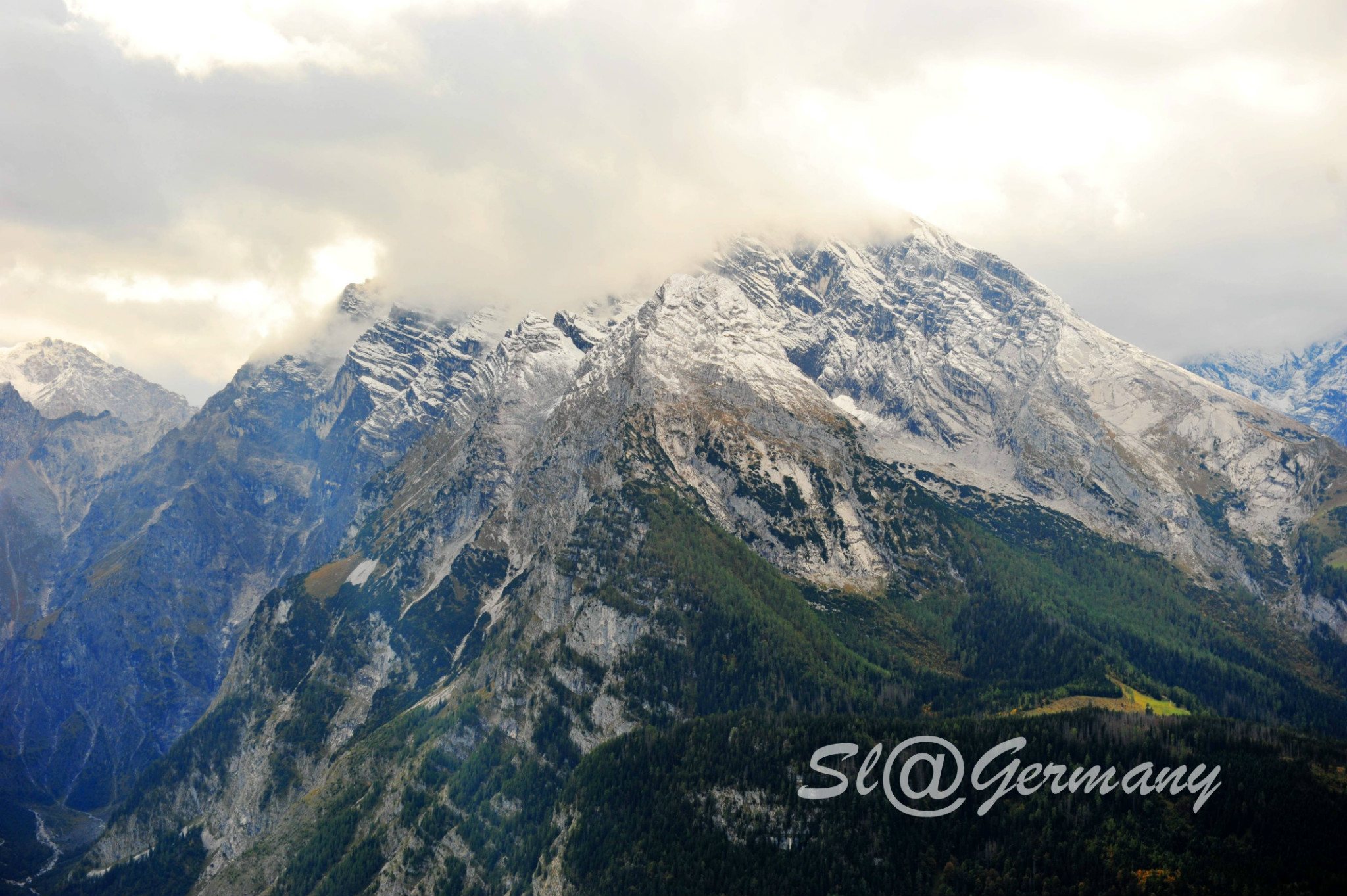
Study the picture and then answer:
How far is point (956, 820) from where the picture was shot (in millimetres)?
146375

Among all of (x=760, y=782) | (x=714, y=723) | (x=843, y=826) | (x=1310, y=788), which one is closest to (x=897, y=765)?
(x=843, y=826)

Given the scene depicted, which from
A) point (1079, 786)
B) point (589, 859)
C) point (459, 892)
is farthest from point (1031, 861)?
point (459, 892)

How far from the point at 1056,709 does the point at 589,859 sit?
10795cm

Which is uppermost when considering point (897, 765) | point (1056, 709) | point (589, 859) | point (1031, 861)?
point (589, 859)

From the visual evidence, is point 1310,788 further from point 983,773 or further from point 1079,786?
point 983,773

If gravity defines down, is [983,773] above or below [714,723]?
below

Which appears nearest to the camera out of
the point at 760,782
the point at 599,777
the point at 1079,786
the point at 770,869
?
the point at 1079,786

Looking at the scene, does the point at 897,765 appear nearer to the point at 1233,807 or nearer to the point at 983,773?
the point at 983,773

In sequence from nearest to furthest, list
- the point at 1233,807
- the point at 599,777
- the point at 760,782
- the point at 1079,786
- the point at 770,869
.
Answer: the point at 1233,807, the point at 1079,786, the point at 770,869, the point at 760,782, the point at 599,777

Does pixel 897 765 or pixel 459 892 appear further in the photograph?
pixel 459 892

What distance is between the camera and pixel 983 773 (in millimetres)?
151625

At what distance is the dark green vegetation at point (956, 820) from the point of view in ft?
407

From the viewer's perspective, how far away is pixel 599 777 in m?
183

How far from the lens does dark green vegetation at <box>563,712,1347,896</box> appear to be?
124125 millimetres
